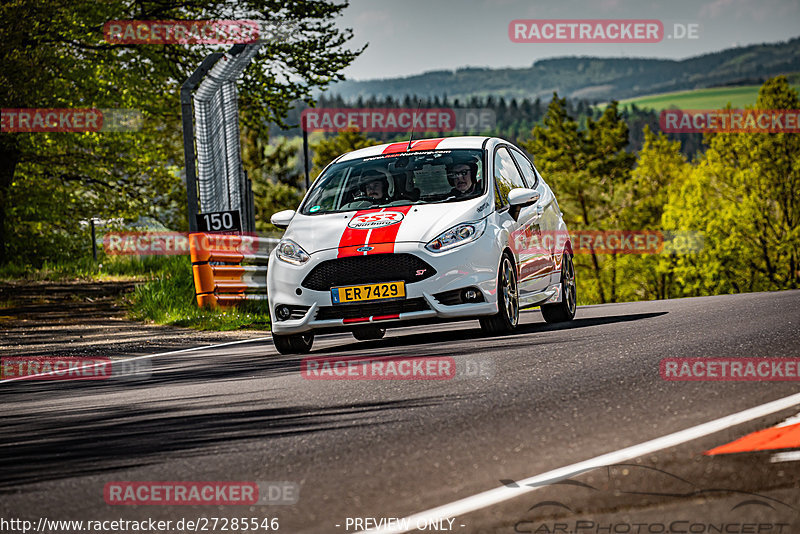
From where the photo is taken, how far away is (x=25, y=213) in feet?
88.4

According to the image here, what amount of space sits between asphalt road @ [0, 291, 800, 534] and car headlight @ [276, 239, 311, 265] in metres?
0.98

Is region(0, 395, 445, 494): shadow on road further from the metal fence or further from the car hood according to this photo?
the metal fence

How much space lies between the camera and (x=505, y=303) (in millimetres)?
9375

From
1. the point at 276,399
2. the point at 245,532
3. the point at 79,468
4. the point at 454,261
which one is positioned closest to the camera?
the point at 245,532

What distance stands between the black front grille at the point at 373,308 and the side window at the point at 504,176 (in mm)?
1399

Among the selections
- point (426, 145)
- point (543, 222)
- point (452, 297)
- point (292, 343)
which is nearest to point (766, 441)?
point (452, 297)

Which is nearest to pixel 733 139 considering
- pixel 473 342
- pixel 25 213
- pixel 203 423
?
pixel 25 213

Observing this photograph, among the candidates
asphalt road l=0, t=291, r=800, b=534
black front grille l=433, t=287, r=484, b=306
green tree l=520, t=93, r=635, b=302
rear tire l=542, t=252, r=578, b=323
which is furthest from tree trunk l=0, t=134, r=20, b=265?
green tree l=520, t=93, r=635, b=302

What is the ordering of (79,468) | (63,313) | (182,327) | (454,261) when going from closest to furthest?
(79,468) < (454,261) < (182,327) < (63,313)

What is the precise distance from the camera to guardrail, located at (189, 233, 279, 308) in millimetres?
15086

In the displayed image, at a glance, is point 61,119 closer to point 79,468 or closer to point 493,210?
point 493,210

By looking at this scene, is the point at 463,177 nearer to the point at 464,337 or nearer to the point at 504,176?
the point at 504,176

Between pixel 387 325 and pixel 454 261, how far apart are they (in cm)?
83

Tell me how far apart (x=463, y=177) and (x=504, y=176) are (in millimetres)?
615
